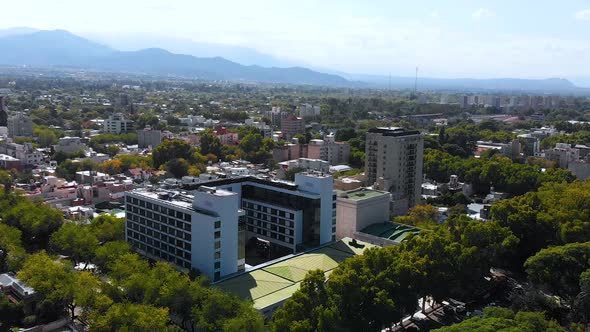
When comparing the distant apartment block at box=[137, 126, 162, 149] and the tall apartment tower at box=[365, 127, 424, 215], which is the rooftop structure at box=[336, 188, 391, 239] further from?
the distant apartment block at box=[137, 126, 162, 149]

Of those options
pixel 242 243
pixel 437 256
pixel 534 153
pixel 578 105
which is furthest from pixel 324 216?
pixel 578 105

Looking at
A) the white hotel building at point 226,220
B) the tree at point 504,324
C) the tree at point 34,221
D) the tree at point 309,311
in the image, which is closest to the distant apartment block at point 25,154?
the tree at point 34,221

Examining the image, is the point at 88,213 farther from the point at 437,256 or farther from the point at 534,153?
the point at 534,153

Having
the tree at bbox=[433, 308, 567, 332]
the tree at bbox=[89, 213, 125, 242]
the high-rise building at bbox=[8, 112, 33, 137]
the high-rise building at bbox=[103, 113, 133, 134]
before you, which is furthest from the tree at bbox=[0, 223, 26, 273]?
the high-rise building at bbox=[103, 113, 133, 134]

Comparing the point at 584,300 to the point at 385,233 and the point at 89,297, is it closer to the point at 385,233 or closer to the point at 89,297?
the point at 385,233

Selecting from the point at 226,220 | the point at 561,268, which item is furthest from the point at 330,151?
the point at 561,268
